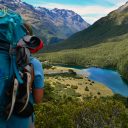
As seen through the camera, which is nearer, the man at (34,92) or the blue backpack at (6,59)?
the blue backpack at (6,59)

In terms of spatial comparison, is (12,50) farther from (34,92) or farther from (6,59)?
(34,92)

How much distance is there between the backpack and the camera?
5781mm

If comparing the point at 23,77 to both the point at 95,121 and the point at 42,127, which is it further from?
the point at 95,121

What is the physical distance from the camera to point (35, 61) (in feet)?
20.1

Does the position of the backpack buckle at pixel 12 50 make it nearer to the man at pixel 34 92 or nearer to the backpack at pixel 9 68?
the backpack at pixel 9 68

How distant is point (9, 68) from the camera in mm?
5859

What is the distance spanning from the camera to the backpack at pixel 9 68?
578 centimetres

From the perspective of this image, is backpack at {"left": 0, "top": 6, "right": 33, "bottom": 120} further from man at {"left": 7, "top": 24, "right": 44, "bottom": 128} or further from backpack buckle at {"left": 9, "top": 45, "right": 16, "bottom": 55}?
man at {"left": 7, "top": 24, "right": 44, "bottom": 128}

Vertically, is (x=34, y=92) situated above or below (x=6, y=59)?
below

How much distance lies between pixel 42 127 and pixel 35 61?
26.2 metres

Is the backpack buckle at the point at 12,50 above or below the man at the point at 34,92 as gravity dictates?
above

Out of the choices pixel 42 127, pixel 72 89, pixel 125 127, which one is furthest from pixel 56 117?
pixel 72 89

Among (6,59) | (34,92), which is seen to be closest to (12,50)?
(6,59)

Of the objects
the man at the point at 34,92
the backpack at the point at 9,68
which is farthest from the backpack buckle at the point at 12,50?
the man at the point at 34,92
